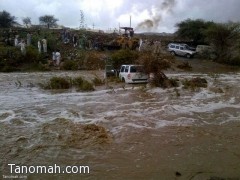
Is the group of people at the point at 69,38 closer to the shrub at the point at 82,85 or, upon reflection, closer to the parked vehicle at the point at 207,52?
the parked vehicle at the point at 207,52

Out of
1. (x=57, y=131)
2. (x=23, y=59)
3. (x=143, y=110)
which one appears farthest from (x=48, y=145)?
(x=23, y=59)

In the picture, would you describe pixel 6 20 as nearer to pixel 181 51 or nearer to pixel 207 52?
pixel 181 51

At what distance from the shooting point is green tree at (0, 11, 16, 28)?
55.8 meters

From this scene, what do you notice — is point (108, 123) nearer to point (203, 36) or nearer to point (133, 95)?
point (133, 95)

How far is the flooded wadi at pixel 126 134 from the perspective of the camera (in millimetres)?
8094

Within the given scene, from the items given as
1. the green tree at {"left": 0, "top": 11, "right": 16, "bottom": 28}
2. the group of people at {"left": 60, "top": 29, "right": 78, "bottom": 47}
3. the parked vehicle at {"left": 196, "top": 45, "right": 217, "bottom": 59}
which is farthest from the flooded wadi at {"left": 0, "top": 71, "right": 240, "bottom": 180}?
the green tree at {"left": 0, "top": 11, "right": 16, "bottom": 28}

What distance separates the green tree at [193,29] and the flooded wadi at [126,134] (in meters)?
32.7

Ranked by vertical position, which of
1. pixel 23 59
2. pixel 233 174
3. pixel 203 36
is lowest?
pixel 233 174

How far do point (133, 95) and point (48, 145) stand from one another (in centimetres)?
948

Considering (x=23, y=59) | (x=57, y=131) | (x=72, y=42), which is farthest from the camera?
(x=72, y=42)

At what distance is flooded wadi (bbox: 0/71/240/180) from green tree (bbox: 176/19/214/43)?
32.7 metres

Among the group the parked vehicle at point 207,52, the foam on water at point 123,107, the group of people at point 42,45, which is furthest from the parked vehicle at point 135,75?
the parked vehicle at point 207,52

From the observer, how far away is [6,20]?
56.7 meters

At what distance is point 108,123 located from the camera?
12.6 metres
